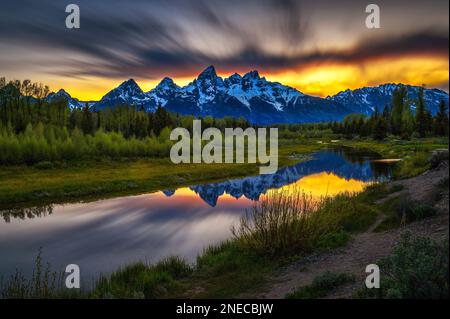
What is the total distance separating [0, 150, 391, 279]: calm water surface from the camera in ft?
57.7

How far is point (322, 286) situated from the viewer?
9305 millimetres

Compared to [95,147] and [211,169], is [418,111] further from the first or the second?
[95,147]

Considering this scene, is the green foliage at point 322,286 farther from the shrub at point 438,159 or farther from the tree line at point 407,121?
the tree line at point 407,121

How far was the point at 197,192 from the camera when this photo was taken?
38.6m

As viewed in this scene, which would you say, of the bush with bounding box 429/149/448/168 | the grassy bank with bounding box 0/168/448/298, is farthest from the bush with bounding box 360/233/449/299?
the bush with bounding box 429/149/448/168

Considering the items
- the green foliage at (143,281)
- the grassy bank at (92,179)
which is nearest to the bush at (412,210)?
the green foliage at (143,281)

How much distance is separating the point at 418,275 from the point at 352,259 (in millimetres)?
4942

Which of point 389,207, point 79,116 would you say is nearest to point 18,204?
point 389,207

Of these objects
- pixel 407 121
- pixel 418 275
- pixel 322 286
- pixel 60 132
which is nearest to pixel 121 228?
pixel 322 286

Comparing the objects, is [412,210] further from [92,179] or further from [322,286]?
[92,179]

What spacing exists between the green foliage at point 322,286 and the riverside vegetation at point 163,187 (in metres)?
0.03

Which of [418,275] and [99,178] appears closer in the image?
[418,275]

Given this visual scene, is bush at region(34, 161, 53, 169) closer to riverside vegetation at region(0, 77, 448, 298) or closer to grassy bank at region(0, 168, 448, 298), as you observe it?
riverside vegetation at region(0, 77, 448, 298)

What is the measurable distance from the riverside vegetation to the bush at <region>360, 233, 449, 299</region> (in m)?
0.10
